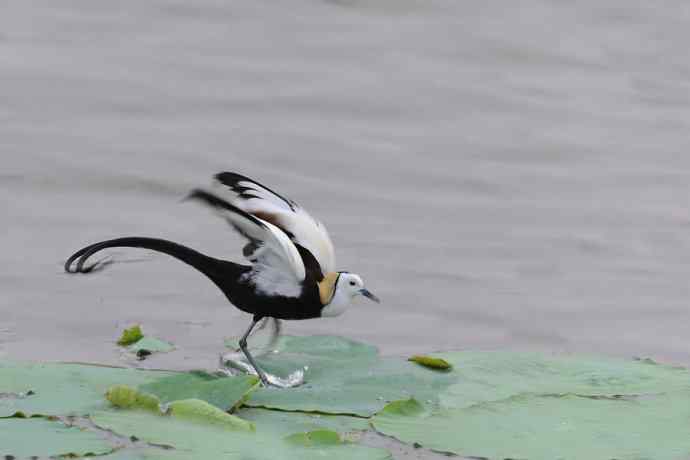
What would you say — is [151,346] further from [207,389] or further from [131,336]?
[207,389]

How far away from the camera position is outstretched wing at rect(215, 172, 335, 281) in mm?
6434

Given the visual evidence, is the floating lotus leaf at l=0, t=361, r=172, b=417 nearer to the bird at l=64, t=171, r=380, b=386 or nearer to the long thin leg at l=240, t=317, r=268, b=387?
the long thin leg at l=240, t=317, r=268, b=387

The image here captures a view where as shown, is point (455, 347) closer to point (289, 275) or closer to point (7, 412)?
point (289, 275)

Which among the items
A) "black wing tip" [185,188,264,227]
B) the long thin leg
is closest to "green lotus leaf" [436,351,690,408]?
the long thin leg

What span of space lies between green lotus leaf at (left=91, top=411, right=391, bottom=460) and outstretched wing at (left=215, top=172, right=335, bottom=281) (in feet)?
4.42

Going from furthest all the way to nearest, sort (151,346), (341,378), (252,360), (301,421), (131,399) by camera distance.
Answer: (151,346) → (252,360) → (341,378) → (301,421) → (131,399)

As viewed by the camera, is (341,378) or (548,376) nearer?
(341,378)

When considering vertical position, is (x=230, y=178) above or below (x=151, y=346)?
above

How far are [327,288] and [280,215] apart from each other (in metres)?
0.40

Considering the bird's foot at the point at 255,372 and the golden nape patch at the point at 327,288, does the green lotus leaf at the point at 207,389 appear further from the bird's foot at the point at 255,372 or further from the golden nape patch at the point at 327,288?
the golden nape patch at the point at 327,288

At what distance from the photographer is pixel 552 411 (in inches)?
225

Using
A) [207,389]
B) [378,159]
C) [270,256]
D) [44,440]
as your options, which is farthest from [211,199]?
[378,159]

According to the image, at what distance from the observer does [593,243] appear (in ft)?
30.1

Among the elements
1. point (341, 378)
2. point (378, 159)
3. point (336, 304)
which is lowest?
point (341, 378)
